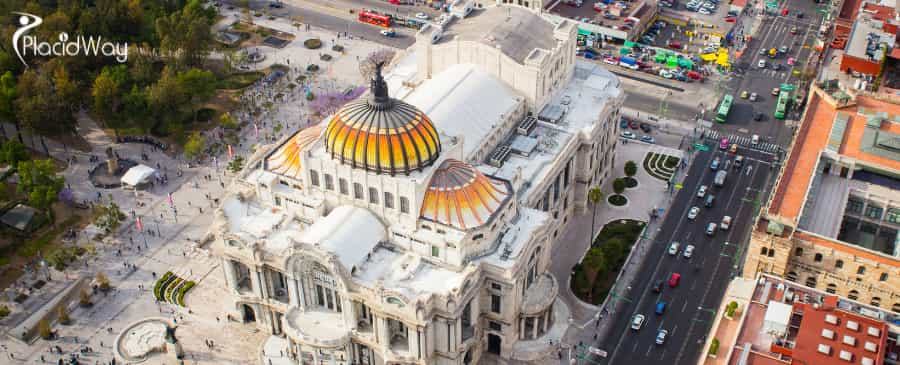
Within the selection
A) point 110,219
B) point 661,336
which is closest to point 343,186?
point 110,219

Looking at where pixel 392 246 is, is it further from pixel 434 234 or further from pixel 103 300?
pixel 103 300

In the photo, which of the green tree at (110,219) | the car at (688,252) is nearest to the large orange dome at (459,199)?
the car at (688,252)

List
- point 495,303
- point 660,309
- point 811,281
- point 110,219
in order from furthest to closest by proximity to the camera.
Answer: point 110,219, point 660,309, point 811,281, point 495,303

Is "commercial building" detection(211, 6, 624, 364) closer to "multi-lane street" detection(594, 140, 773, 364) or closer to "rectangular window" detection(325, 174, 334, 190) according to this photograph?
"rectangular window" detection(325, 174, 334, 190)

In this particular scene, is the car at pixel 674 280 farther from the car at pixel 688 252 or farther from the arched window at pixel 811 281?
the arched window at pixel 811 281

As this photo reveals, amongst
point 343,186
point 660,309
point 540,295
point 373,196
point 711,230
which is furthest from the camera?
point 711,230

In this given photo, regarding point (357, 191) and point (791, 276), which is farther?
point (791, 276)

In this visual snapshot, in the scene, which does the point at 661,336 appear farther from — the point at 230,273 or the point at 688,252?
the point at 230,273
